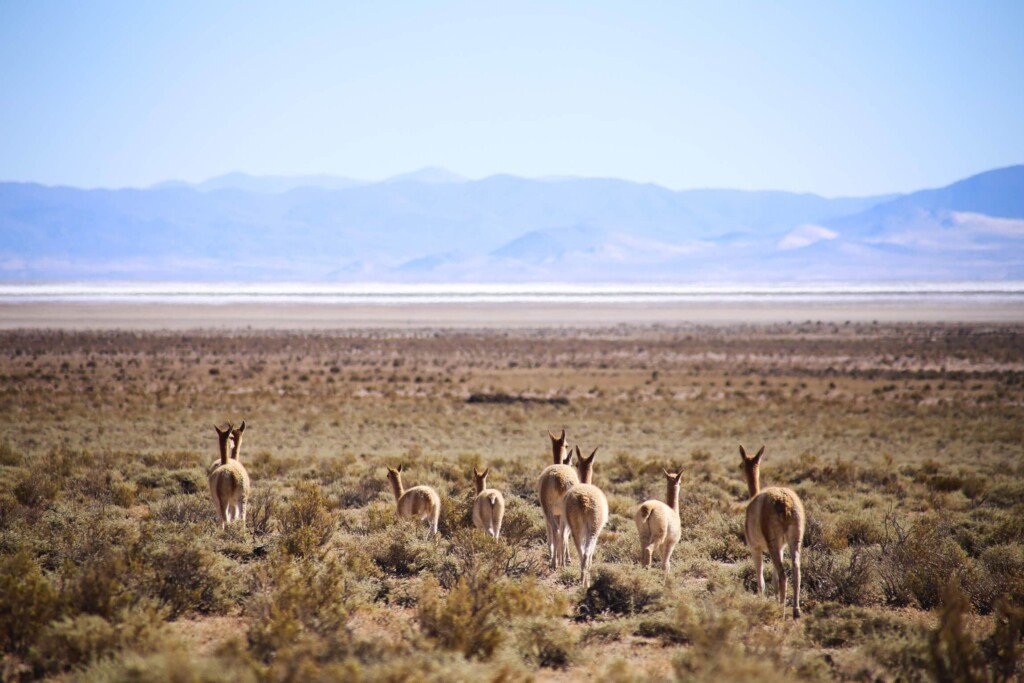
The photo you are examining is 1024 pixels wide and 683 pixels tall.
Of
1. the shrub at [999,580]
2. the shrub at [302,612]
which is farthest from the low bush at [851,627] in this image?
the shrub at [302,612]

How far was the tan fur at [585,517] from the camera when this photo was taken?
8.22 meters

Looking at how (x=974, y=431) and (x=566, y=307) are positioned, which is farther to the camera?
(x=566, y=307)

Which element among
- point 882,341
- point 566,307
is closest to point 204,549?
point 882,341

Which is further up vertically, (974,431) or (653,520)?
(653,520)

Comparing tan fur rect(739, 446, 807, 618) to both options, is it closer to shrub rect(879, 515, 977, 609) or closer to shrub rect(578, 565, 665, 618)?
shrub rect(578, 565, 665, 618)

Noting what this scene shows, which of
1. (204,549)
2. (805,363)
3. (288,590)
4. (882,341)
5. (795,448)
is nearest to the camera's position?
(288,590)

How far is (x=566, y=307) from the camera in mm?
111750

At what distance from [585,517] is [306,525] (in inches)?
138

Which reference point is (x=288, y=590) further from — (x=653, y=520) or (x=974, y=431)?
(x=974, y=431)

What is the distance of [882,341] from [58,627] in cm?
5993

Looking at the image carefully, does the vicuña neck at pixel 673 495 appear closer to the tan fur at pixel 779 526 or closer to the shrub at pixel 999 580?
the tan fur at pixel 779 526

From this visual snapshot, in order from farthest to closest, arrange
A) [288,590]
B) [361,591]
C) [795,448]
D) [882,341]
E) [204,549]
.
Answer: [882,341], [795,448], [204,549], [361,591], [288,590]

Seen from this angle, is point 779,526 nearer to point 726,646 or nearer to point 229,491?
point 726,646

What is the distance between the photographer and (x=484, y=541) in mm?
8789
